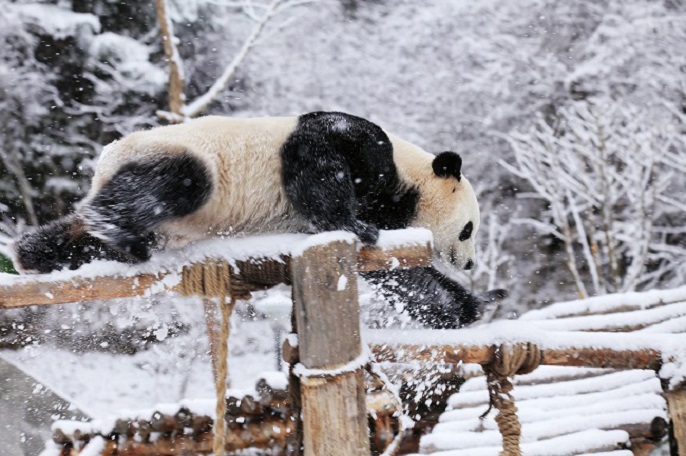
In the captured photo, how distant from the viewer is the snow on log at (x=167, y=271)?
138 cm

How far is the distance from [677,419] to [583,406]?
0.69 m

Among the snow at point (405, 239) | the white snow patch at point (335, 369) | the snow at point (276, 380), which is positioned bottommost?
the snow at point (276, 380)

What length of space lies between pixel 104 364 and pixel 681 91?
7.47m

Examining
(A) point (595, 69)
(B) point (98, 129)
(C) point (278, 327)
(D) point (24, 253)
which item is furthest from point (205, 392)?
(A) point (595, 69)

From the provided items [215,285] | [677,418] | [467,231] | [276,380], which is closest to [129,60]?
[276,380]

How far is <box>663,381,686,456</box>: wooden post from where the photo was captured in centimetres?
190

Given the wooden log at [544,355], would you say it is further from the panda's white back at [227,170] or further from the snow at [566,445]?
the snow at [566,445]

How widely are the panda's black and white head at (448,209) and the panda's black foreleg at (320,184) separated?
1.20ft

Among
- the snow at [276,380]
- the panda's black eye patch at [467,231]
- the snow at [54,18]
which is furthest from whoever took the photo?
the snow at [54,18]

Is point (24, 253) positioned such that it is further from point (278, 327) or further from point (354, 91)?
point (354, 91)

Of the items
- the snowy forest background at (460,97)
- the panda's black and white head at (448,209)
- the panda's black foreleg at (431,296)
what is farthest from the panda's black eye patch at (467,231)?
the snowy forest background at (460,97)

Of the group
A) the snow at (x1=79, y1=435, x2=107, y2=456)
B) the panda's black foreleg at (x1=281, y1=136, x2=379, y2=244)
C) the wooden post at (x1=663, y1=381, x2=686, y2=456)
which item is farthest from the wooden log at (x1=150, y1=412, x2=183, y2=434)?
the wooden post at (x1=663, y1=381, x2=686, y2=456)

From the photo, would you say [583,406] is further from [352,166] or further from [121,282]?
[121,282]

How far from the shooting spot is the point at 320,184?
159 centimetres
